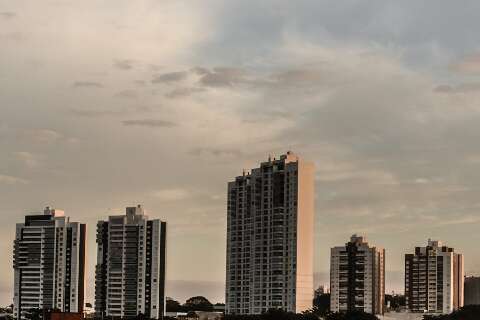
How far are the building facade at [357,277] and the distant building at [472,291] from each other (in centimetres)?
1106

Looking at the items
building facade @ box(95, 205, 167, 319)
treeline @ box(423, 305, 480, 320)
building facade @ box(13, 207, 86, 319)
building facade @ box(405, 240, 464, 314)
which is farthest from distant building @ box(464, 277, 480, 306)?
building facade @ box(13, 207, 86, 319)

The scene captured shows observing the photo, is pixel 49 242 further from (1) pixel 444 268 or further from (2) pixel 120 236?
(1) pixel 444 268

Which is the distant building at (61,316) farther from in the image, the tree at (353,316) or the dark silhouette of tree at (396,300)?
the dark silhouette of tree at (396,300)

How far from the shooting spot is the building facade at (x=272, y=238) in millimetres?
66188

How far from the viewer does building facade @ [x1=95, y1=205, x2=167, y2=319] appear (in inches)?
2800

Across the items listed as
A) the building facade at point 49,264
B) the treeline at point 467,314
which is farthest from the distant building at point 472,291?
the building facade at point 49,264

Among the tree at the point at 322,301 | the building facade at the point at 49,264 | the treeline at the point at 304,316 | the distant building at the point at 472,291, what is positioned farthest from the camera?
the tree at the point at 322,301

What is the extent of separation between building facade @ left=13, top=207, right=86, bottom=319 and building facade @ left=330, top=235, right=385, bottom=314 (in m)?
15.7

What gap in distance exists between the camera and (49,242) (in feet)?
247

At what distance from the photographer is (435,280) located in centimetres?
7656

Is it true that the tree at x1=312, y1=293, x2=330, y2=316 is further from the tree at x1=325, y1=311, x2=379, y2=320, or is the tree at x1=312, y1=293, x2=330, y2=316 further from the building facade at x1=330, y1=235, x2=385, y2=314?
the tree at x1=325, y1=311, x2=379, y2=320

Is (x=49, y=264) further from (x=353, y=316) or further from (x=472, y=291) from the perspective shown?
(x=472, y=291)

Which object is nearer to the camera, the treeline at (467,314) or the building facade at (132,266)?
the treeline at (467,314)

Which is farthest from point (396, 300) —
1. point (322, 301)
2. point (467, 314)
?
point (467, 314)
